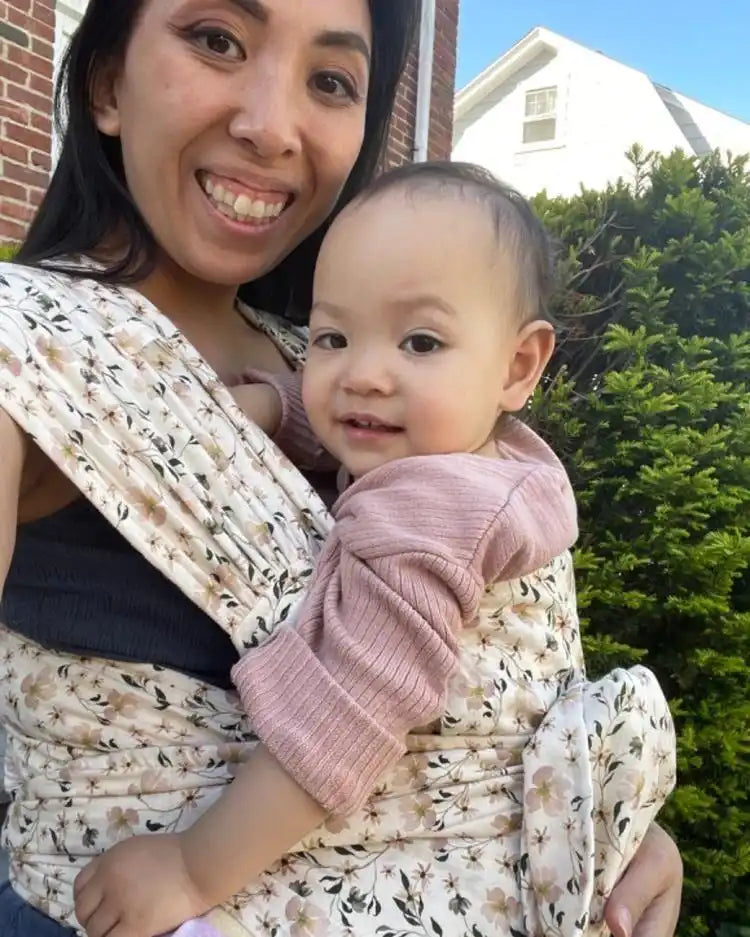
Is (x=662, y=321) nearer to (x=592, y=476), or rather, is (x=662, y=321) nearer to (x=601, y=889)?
(x=592, y=476)

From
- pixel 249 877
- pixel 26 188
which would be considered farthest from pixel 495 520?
pixel 26 188

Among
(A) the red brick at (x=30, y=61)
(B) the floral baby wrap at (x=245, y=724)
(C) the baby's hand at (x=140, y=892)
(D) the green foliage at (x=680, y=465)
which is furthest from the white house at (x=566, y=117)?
(C) the baby's hand at (x=140, y=892)

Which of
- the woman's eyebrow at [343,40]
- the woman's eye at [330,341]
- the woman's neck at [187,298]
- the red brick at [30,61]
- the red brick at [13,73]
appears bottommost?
the woman's neck at [187,298]

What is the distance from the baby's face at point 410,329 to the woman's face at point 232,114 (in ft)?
0.83

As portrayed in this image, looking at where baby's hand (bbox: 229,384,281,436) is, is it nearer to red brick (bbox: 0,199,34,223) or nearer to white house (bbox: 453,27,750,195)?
red brick (bbox: 0,199,34,223)

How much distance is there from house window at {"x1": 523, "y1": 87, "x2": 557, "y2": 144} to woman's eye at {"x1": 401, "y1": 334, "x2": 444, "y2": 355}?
18.8m

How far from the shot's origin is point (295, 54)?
60.8 inches

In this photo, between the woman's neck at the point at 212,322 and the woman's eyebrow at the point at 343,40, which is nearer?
the woman's eyebrow at the point at 343,40

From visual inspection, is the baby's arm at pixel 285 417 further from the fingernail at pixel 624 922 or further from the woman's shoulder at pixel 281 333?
the fingernail at pixel 624 922

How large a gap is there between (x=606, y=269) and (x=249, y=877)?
2721mm

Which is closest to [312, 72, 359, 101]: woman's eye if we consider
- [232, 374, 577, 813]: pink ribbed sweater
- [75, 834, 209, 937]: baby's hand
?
[232, 374, 577, 813]: pink ribbed sweater

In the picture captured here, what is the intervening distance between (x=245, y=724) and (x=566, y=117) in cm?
1917

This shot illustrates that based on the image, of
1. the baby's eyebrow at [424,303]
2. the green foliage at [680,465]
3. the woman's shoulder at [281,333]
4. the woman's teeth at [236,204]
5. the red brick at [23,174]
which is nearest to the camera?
the baby's eyebrow at [424,303]

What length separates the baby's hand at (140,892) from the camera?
3.82 feet
